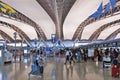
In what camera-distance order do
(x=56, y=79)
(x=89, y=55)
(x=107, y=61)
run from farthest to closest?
1. (x=89, y=55)
2. (x=107, y=61)
3. (x=56, y=79)

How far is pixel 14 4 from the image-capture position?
3691 cm

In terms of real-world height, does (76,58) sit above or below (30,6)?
below

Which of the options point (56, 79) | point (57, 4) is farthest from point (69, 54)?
point (56, 79)

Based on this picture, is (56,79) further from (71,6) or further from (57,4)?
(71,6)

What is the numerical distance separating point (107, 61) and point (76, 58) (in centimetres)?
1407

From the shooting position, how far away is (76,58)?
114ft

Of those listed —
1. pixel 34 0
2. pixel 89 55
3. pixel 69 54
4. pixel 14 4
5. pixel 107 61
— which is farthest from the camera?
pixel 89 55

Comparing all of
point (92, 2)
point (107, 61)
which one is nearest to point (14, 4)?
point (92, 2)

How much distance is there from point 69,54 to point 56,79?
1493 centimetres

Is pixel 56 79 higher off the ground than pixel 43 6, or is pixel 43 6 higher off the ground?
pixel 43 6

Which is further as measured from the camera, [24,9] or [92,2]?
[24,9]

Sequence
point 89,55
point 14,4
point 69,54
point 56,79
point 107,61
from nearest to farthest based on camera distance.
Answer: point 56,79 → point 107,61 → point 69,54 → point 14,4 → point 89,55

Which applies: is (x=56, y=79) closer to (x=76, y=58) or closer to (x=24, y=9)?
(x=76, y=58)

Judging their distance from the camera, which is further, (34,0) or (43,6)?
(43,6)
